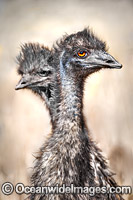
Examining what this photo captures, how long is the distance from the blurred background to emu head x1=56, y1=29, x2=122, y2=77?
119mm

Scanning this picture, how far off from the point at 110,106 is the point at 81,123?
0.31 meters

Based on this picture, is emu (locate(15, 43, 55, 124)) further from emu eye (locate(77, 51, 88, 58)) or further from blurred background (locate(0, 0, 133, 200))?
emu eye (locate(77, 51, 88, 58))

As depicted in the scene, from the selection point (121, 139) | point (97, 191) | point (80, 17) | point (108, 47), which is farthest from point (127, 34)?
point (97, 191)

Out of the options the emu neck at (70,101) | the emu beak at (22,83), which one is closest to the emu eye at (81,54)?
the emu neck at (70,101)

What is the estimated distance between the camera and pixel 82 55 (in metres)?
1.51

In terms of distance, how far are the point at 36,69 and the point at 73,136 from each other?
630 mm

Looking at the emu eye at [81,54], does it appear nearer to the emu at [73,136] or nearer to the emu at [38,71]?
the emu at [73,136]

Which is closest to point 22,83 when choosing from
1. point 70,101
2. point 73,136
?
point 70,101

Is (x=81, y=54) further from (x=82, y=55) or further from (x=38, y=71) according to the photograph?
(x=38, y=71)

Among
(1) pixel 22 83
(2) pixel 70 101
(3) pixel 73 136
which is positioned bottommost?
(3) pixel 73 136

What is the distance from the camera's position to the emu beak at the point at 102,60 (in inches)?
56.2

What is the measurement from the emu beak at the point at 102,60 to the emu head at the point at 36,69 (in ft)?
1.09

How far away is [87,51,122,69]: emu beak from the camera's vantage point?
1.43 metres

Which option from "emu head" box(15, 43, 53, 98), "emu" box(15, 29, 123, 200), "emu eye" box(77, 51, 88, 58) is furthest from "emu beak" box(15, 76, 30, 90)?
"emu eye" box(77, 51, 88, 58)
